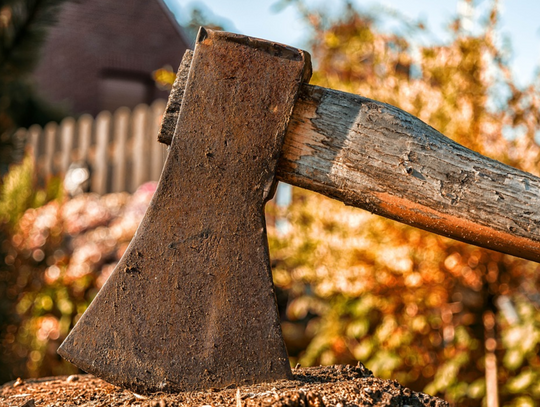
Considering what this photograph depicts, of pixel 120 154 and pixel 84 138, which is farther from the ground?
pixel 84 138

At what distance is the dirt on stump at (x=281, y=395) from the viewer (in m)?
1.02

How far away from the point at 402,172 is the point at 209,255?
0.45 m

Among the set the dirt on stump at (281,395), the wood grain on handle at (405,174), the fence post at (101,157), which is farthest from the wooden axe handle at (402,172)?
the fence post at (101,157)

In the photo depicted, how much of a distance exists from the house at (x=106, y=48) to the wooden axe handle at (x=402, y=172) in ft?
39.2

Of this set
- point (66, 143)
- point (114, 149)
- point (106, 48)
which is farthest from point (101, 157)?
point (106, 48)

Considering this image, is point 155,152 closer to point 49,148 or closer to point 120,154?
point 120,154

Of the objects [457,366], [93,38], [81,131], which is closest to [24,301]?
[457,366]

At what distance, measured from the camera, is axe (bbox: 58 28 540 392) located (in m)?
1.15

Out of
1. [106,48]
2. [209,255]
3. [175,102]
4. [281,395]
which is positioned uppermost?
[106,48]

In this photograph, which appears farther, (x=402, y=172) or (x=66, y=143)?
(x=66, y=143)

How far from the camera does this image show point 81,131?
22.8 feet

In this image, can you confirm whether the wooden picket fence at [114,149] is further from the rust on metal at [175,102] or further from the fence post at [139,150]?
the rust on metal at [175,102]

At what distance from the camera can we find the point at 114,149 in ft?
21.3

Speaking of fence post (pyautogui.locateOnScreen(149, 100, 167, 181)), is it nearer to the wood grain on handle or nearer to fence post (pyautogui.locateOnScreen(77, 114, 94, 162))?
fence post (pyautogui.locateOnScreen(77, 114, 94, 162))
